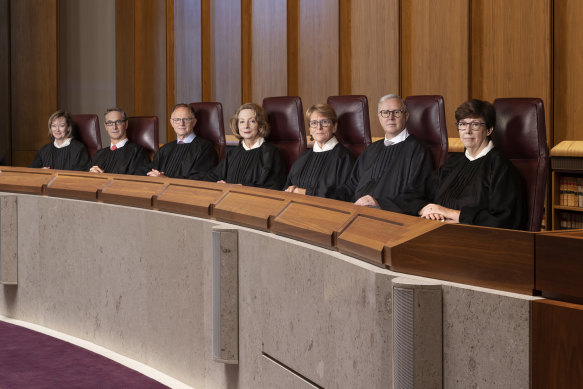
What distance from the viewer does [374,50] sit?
5.39m

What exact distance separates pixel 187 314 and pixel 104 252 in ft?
2.13

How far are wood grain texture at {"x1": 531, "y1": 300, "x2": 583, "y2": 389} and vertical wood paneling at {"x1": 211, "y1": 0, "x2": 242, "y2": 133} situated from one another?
5459mm

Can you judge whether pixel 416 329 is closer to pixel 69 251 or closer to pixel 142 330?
pixel 142 330

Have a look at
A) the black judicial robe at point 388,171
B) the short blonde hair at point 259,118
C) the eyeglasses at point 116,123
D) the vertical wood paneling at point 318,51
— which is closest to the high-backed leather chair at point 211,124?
the short blonde hair at point 259,118

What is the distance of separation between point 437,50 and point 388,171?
1.88 m

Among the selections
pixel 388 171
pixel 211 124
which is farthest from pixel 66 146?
pixel 388 171

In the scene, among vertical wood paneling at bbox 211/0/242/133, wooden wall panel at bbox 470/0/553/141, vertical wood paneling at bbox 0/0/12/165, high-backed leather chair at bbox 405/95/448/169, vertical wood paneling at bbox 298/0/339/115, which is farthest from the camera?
vertical wood paneling at bbox 0/0/12/165

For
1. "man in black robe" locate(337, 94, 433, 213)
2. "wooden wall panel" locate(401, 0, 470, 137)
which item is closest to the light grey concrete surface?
"man in black robe" locate(337, 94, 433, 213)

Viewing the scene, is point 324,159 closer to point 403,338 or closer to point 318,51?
point 318,51

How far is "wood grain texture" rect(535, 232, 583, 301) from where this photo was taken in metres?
1.12

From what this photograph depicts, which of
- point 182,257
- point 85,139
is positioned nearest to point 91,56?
point 85,139

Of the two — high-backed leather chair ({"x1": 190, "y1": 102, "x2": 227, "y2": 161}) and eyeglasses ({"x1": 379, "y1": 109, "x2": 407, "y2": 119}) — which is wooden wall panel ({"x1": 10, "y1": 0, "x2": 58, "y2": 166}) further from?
eyeglasses ({"x1": 379, "y1": 109, "x2": 407, "y2": 119})

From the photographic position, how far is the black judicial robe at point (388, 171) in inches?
129

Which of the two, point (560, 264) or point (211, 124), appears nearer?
point (560, 264)
